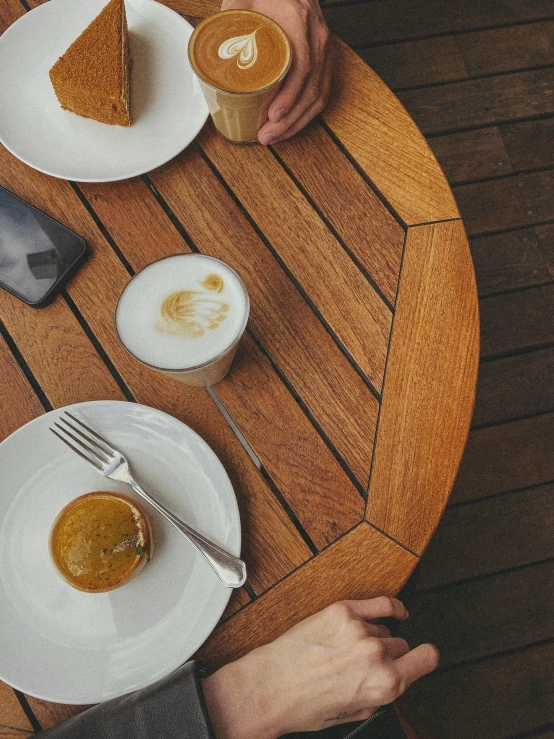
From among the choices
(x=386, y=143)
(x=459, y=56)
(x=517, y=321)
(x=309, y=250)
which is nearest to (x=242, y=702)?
(x=309, y=250)

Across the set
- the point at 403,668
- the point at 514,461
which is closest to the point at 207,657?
the point at 403,668

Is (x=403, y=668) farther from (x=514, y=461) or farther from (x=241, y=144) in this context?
(x=514, y=461)

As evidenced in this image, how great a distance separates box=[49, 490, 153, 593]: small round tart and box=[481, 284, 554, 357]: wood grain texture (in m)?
1.09

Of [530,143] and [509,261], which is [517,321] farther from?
[530,143]

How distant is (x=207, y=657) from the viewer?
739 millimetres

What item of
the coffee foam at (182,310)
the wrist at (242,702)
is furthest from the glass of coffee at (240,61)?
the wrist at (242,702)

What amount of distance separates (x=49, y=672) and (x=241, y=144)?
714mm

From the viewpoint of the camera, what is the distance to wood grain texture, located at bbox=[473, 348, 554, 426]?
1.51 m

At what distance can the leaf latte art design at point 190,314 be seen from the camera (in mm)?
737

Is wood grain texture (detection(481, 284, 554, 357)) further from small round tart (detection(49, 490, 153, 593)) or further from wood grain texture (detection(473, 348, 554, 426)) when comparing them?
small round tart (detection(49, 490, 153, 593))

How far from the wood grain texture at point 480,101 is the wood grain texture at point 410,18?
175mm

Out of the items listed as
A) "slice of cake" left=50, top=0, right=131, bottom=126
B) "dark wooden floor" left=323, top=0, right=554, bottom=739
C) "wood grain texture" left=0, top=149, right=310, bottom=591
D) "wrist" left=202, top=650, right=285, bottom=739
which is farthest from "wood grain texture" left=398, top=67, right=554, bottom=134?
"wrist" left=202, top=650, right=285, bottom=739

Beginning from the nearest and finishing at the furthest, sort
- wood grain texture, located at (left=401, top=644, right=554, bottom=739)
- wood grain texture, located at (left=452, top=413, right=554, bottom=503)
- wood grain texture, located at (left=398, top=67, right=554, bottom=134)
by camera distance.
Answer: wood grain texture, located at (left=401, top=644, right=554, bottom=739) < wood grain texture, located at (left=452, top=413, right=554, bottom=503) < wood grain texture, located at (left=398, top=67, right=554, bottom=134)

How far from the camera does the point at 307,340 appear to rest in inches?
32.3
